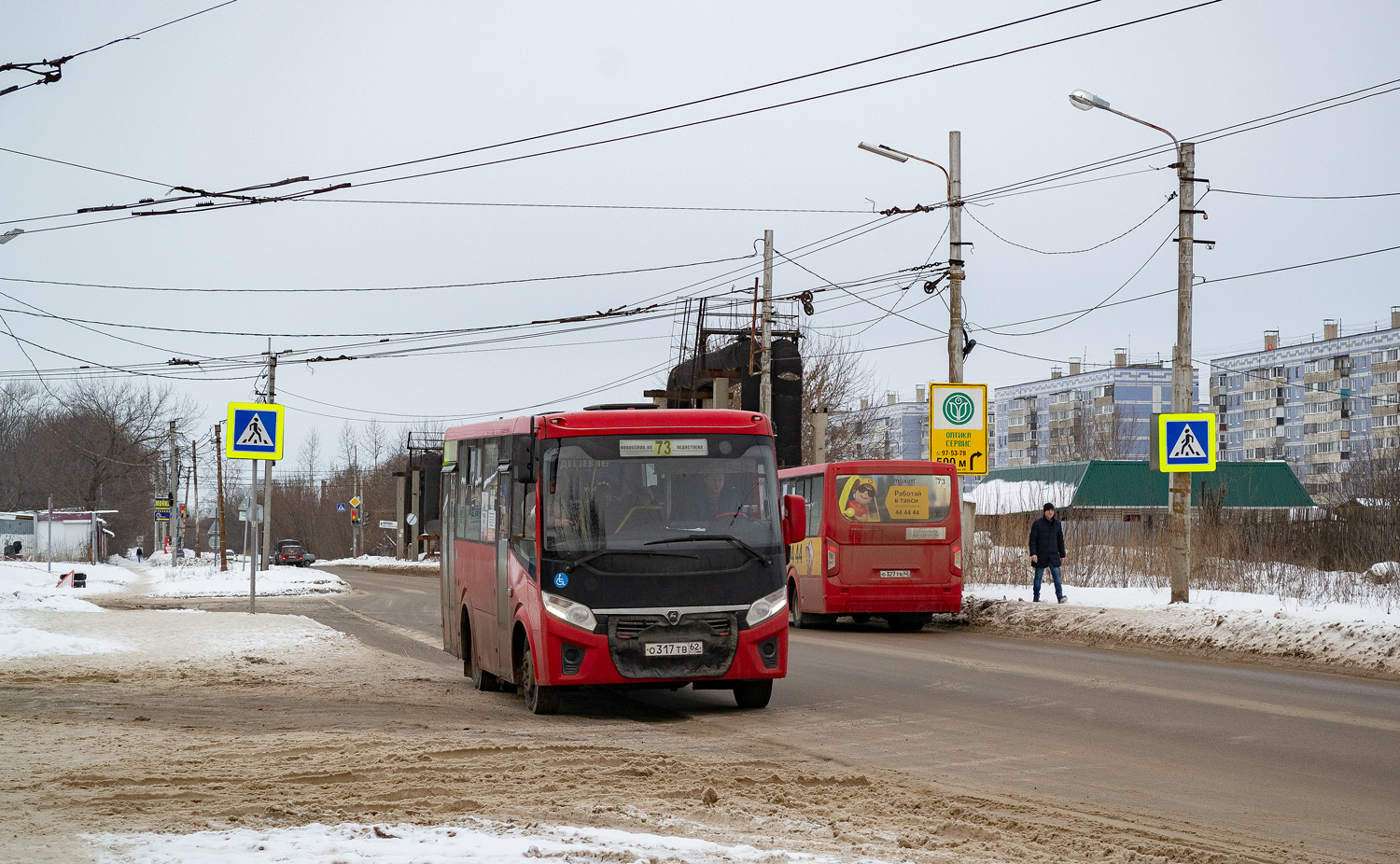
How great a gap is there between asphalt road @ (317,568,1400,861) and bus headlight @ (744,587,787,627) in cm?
83

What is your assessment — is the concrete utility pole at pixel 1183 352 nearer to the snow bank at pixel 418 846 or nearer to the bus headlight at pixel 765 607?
the bus headlight at pixel 765 607

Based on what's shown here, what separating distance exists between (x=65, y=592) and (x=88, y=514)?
47116 millimetres

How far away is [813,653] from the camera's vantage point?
1831 centimetres

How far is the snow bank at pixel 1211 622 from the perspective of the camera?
645 inches

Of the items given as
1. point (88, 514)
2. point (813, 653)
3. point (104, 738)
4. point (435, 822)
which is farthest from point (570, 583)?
point (88, 514)

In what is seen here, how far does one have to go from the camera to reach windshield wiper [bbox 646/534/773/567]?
38.9 ft

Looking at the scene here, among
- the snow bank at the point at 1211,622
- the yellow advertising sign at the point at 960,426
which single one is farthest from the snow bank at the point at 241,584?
the snow bank at the point at 1211,622

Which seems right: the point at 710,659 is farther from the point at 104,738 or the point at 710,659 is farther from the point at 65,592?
the point at 65,592

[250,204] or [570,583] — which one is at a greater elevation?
[250,204]

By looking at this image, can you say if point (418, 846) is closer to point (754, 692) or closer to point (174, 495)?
point (754, 692)

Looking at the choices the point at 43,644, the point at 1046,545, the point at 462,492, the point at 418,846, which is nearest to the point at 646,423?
the point at 462,492

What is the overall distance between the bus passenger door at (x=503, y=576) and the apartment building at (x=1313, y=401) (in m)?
95.4

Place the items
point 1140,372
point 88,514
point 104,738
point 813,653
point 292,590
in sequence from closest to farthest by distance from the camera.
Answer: point 104,738 → point 813,653 → point 292,590 → point 88,514 → point 1140,372

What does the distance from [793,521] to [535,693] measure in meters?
2.79
